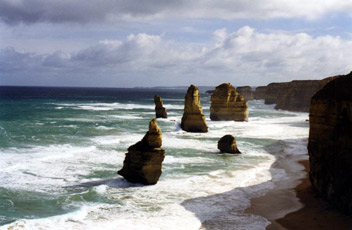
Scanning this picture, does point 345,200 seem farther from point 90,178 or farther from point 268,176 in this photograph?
point 90,178

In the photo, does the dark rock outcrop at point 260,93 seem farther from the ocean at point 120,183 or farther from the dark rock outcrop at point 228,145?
the dark rock outcrop at point 228,145

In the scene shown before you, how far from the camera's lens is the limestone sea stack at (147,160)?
22094 millimetres

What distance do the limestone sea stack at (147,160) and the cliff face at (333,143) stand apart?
27.4ft

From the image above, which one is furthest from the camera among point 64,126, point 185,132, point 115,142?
point 64,126

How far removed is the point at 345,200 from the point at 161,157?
977 cm

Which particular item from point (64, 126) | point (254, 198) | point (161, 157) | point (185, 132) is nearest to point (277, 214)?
point (254, 198)

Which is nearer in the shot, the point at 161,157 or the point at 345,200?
the point at 345,200

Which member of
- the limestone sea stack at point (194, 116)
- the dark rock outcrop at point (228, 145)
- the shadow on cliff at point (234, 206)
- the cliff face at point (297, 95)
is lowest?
the shadow on cliff at point (234, 206)

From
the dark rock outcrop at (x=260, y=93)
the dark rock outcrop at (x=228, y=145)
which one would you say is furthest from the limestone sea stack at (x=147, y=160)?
the dark rock outcrop at (x=260, y=93)

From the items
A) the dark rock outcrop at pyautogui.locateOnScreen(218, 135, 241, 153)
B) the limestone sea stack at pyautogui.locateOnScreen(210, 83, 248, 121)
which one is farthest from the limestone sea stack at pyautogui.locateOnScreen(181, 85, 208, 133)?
the limestone sea stack at pyautogui.locateOnScreen(210, 83, 248, 121)

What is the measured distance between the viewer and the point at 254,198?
2083 centimetres

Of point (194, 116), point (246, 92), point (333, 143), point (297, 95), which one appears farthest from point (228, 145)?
point (246, 92)

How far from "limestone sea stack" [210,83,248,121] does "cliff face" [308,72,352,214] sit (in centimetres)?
3967

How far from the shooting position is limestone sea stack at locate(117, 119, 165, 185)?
72.5 ft
